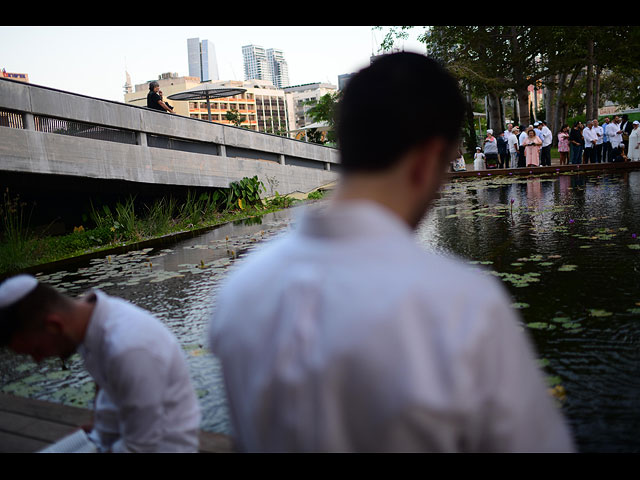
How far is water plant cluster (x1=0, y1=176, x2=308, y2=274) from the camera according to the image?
1024 centimetres

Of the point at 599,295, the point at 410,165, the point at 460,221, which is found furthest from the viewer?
the point at 460,221

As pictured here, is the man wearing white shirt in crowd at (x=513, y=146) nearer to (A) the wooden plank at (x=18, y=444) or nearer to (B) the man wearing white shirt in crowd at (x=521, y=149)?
(B) the man wearing white shirt in crowd at (x=521, y=149)

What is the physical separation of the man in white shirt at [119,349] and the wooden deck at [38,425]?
0.86m

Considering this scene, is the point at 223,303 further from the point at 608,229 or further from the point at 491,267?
the point at 608,229

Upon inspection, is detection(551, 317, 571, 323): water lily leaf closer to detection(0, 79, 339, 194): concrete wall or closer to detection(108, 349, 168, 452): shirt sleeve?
detection(108, 349, 168, 452): shirt sleeve

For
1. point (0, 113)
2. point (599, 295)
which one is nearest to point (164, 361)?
point (599, 295)

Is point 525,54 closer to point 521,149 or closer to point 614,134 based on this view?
point 521,149

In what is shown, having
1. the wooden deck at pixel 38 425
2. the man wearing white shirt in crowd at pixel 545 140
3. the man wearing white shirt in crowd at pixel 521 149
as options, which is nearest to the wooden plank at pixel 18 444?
the wooden deck at pixel 38 425

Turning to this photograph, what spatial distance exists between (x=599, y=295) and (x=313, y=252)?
15.7ft

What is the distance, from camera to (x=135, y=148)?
543 inches

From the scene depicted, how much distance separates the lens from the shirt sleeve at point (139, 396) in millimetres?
2033

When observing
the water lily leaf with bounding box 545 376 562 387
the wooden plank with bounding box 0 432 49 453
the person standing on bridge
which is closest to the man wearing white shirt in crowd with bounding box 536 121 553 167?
the person standing on bridge
